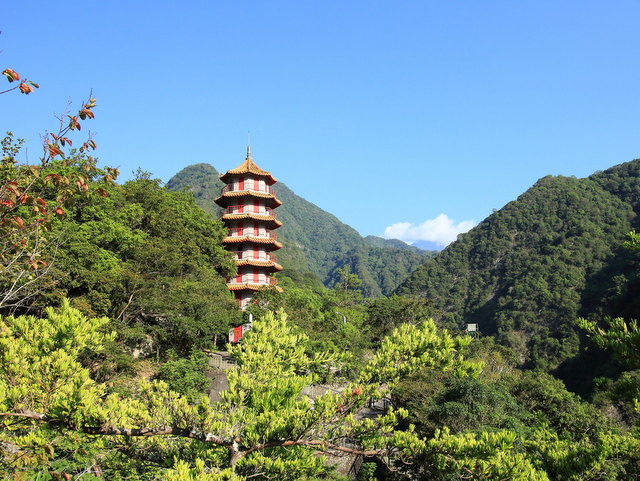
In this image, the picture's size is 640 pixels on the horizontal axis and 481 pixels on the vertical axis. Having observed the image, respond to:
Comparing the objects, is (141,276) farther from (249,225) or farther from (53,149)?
(53,149)

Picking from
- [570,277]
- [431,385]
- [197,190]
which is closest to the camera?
[431,385]

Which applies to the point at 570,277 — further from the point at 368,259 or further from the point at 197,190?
the point at 197,190

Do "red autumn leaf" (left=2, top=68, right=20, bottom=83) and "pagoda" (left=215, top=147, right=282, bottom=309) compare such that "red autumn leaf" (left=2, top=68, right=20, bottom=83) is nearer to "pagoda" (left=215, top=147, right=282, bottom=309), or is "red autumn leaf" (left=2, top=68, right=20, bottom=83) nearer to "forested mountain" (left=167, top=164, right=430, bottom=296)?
"pagoda" (left=215, top=147, right=282, bottom=309)

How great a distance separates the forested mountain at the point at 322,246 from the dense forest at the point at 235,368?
57.6m

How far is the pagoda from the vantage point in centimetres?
2766

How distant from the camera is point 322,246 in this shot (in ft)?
510

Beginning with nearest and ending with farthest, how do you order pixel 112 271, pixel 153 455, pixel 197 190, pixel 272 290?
pixel 153 455 → pixel 112 271 → pixel 272 290 → pixel 197 190

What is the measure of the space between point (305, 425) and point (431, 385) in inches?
525

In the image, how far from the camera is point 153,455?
632 centimetres

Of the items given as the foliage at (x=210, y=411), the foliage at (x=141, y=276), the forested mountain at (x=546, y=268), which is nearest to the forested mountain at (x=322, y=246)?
the forested mountain at (x=546, y=268)

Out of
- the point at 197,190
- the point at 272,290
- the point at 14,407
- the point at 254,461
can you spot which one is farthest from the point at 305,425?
the point at 197,190

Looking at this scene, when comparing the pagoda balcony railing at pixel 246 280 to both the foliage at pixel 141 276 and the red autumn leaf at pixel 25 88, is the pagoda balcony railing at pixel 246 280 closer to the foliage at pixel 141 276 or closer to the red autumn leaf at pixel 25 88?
the foliage at pixel 141 276

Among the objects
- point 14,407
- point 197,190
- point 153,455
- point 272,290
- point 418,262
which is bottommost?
point 153,455

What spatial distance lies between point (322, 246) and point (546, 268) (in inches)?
3826
